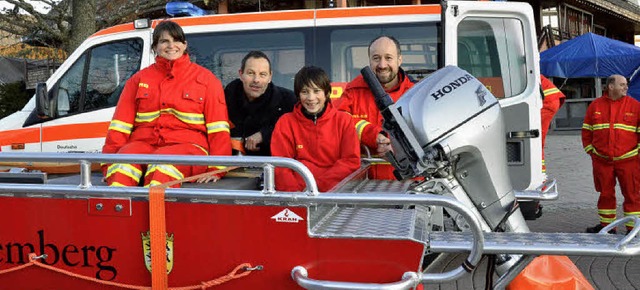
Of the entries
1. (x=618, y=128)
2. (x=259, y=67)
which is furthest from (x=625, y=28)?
(x=259, y=67)

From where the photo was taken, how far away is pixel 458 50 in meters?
6.96

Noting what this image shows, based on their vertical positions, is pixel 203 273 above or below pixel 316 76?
below

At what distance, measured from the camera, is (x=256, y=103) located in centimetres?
436

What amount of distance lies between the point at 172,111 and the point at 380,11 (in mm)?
3936

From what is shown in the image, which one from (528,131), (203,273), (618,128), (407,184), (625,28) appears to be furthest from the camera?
(625,28)

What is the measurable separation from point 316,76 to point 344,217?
108 centimetres

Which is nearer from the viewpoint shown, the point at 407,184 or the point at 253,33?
the point at 407,184

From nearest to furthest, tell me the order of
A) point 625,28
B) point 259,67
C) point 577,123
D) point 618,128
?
point 259,67
point 618,128
point 577,123
point 625,28

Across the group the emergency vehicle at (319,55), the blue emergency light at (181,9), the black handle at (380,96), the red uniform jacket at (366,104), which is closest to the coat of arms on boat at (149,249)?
the black handle at (380,96)

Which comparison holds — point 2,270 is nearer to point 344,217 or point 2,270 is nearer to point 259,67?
point 344,217

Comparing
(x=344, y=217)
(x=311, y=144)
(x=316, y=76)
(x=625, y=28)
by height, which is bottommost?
(x=344, y=217)

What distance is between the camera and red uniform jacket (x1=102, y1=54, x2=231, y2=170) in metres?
3.57

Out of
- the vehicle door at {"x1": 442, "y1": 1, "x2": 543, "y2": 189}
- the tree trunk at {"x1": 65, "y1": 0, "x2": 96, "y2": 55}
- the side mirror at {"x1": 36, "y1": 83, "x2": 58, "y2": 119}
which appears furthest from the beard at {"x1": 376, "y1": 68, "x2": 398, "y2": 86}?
the tree trunk at {"x1": 65, "y1": 0, "x2": 96, "y2": 55}

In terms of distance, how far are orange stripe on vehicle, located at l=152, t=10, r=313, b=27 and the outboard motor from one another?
4.17 m
